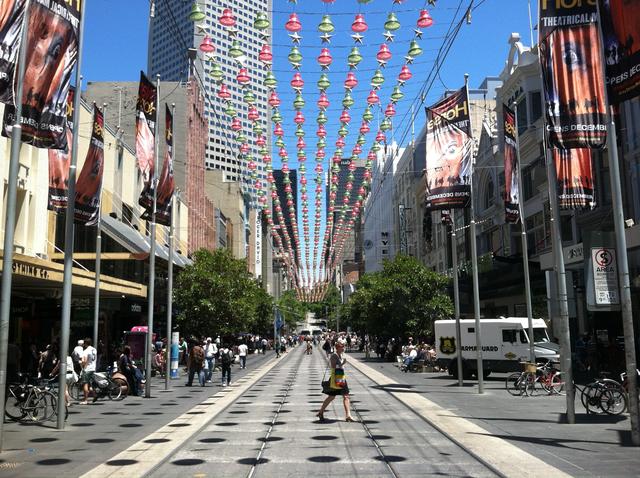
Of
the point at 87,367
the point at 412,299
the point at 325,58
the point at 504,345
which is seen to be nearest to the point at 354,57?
the point at 325,58

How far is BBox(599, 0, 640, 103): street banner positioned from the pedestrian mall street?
6.17m

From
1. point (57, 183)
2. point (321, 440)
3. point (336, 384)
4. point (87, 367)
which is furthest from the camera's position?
point (57, 183)

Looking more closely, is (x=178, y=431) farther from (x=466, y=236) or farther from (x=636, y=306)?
(x=466, y=236)

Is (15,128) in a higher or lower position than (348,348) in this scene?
higher

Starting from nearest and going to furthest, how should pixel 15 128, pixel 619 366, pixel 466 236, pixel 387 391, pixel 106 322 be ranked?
pixel 15 128
pixel 387 391
pixel 619 366
pixel 106 322
pixel 466 236

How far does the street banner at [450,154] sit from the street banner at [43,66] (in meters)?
12.3

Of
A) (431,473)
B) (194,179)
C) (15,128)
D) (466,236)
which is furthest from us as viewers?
(194,179)

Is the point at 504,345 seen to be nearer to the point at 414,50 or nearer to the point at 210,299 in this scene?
the point at 414,50

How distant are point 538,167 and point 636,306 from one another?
13.0 meters

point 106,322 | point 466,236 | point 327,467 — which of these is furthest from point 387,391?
point 466,236

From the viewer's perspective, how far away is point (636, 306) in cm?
3077

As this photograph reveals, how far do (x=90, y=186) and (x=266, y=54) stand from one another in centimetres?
690

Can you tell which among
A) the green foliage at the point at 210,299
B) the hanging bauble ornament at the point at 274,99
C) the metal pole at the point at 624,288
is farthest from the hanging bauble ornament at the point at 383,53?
the green foliage at the point at 210,299

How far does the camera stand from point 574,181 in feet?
69.1
